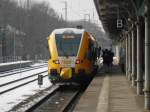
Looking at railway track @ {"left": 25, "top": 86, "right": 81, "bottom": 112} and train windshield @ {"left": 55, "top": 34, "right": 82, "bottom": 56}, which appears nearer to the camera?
railway track @ {"left": 25, "top": 86, "right": 81, "bottom": 112}

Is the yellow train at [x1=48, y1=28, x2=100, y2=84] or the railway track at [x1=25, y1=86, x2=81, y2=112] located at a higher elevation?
the yellow train at [x1=48, y1=28, x2=100, y2=84]

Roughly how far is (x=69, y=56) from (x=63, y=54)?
0.32m

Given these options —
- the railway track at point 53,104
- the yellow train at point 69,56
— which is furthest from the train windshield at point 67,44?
the railway track at point 53,104

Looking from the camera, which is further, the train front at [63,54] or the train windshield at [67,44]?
the train windshield at [67,44]

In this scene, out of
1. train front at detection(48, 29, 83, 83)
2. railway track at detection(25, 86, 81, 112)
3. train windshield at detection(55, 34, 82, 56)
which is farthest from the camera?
train windshield at detection(55, 34, 82, 56)

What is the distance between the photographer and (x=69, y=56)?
81.9 feet

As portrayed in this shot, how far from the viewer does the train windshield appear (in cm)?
2516

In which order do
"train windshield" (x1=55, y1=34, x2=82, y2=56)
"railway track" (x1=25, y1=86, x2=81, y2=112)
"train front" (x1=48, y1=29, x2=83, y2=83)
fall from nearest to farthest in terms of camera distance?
"railway track" (x1=25, y1=86, x2=81, y2=112) < "train front" (x1=48, y1=29, x2=83, y2=83) < "train windshield" (x1=55, y1=34, x2=82, y2=56)

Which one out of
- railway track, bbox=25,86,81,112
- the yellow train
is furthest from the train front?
railway track, bbox=25,86,81,112

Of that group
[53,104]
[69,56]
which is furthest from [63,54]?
[53,104]

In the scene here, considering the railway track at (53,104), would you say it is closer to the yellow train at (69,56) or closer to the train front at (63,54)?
the train front at (63,54)

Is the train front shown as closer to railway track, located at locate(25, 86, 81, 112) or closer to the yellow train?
the yellow train

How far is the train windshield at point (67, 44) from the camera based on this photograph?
25.2 meters

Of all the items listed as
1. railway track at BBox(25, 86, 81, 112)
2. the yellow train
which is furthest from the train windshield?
railway track at BBox(25, 86, 81, 112)
